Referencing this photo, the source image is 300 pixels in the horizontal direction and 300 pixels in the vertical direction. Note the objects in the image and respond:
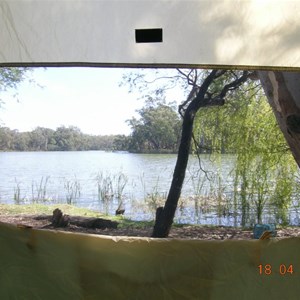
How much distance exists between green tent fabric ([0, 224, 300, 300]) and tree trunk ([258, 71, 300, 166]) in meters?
1.10

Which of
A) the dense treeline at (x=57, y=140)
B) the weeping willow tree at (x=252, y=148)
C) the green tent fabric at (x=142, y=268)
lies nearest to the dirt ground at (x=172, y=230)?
the weeping willow tree at (x=252, y=148)

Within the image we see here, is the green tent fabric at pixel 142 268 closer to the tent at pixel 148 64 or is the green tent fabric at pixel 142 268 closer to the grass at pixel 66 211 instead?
the tent at pixel 148 64

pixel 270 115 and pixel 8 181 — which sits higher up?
pixel 270 115

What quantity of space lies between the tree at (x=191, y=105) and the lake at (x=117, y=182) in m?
0.37

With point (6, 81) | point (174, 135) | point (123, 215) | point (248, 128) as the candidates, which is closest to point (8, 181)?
point (6, 81)

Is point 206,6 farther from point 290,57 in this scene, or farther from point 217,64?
point 290,57

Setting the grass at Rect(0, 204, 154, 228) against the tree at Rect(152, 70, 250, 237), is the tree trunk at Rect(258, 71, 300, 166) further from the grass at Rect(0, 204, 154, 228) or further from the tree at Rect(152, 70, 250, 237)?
the grass at Rect(0, 204, 154, 228)

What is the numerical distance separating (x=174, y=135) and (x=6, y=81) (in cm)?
213

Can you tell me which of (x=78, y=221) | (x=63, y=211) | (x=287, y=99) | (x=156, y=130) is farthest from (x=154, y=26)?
(x=63, y=211)

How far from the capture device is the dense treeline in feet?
12.7

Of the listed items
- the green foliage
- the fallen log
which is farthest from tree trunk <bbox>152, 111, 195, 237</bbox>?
the fallen log

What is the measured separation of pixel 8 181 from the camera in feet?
15.4

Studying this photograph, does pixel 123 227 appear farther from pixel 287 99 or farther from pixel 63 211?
pixel 287 99

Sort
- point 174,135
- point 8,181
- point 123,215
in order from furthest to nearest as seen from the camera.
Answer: point 8,181, point 123,215, point 174,135
